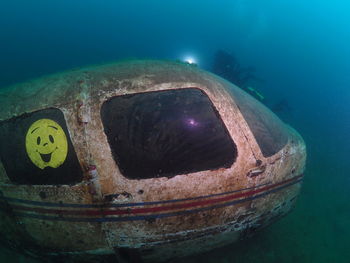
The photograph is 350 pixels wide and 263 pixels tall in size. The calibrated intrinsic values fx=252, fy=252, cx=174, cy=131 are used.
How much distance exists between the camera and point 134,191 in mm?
2344

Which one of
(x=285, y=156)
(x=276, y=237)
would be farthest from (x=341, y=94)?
(x=285, y=156)

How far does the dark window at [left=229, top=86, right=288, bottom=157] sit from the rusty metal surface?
11 cm

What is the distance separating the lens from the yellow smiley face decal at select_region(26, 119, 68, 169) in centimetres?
233

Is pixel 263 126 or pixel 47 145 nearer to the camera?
pixel 47 145

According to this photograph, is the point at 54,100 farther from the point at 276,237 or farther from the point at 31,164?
the point at 276,237

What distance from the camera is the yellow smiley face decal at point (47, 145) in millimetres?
2326

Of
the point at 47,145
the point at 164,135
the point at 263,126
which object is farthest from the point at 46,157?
the point at 263,126

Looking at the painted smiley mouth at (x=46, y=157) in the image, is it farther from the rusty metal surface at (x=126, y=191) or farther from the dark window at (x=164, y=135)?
the dark window at (x=164, y=135)

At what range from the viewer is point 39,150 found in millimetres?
2348

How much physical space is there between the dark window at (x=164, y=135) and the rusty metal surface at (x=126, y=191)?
0.25 ft

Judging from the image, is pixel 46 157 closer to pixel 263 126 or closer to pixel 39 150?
pixel 39 150

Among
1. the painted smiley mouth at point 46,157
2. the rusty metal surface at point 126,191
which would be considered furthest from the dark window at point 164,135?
the painted smiley mouth at point 46,157

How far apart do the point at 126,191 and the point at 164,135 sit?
0.63 m

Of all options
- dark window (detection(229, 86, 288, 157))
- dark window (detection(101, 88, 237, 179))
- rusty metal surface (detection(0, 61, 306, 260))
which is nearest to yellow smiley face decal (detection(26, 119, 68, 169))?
rusty metal surface (detection(0, 61, 306, 260))
